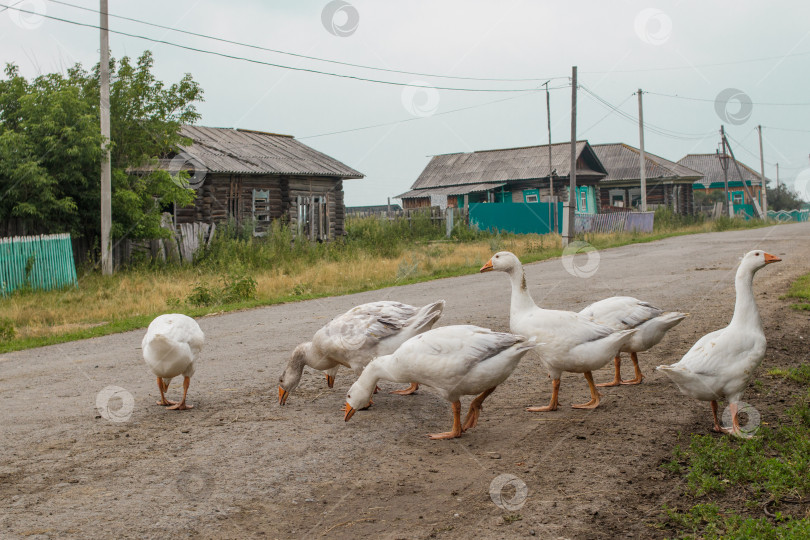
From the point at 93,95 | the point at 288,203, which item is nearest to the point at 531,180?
the point at 288,203

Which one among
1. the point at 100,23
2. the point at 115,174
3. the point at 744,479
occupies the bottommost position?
the point at 744,479

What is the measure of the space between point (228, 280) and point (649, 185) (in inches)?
1687

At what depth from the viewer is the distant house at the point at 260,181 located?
25250 mm

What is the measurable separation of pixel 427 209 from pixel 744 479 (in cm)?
3386

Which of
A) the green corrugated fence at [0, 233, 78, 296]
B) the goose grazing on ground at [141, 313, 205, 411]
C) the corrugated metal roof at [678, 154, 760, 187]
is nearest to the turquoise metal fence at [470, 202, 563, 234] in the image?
the green corrugated fence at [0, 233, 78, 296]

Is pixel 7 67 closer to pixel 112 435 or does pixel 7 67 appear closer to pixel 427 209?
pixel 112 435

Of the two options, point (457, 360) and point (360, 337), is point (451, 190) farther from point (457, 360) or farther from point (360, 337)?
point (457, 360)

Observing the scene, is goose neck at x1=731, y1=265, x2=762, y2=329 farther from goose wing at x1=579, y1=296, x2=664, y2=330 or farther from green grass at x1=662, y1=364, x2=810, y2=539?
goose wing at x1=579, y1=296, x2=664, y2=330

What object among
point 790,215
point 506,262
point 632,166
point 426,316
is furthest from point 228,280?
point 790,215

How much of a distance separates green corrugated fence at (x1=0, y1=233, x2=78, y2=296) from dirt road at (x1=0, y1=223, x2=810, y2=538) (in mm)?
7248

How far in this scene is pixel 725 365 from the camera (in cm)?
487

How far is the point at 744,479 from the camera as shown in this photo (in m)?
4.18

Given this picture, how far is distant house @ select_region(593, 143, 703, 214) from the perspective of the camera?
168 feet

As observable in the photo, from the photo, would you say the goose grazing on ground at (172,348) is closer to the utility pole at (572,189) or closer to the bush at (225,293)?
the bush at (225,293)
